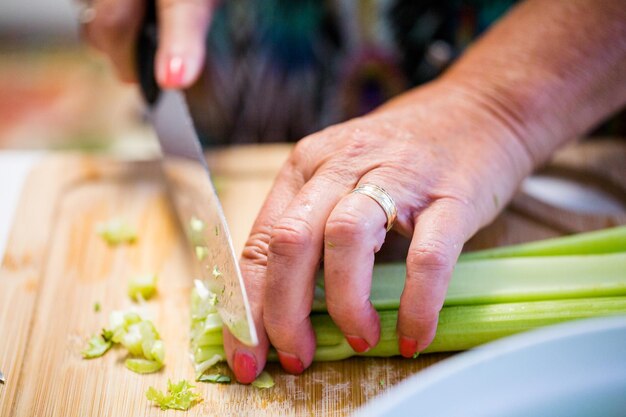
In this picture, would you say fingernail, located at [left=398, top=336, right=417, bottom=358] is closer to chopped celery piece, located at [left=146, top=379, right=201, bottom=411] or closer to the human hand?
chopped celery piece, located at [left=146, top=379, right=201, bottom=411]

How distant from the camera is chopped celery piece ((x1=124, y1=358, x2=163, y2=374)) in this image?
128 centimetres

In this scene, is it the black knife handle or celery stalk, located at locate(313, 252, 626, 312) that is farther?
the black knife handle

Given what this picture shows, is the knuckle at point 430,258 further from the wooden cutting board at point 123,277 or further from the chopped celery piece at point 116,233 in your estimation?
the chopped celery piece at point 116,233

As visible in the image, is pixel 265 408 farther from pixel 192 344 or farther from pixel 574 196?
pixel 574 196

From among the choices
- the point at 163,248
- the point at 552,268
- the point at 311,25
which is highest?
the point at 311,25

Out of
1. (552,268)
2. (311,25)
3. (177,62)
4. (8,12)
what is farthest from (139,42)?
(8,12)

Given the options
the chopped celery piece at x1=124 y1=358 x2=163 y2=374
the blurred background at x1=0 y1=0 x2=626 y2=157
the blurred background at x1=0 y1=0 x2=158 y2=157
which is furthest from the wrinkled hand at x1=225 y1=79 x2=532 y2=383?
the blurred background at x1=0 y1=0 x2=158 y2=157

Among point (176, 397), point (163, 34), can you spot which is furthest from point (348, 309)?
point (163, 34)

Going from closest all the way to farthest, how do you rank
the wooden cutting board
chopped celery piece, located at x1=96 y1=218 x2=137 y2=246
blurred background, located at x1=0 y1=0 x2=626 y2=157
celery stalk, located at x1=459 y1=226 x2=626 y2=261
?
the wooden cutting board, celery stalk, located at x1=459 y1=226 x2=626 y2=261, chopped celery piece, located at x1=96 y1=218 x2=137 y2=246, blurred background, located at x1=0 y1=0 x2=626 y2=157

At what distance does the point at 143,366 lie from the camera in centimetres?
128

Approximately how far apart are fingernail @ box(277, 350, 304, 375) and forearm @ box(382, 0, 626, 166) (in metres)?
0.59

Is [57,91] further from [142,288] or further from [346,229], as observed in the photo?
[346,229]

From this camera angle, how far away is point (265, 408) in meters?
1.20

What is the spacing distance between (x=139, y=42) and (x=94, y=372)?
0.81 meters
